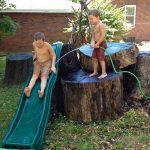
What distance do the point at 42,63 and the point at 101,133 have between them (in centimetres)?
175

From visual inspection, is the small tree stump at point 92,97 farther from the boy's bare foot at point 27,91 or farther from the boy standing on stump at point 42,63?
the boy's bare foot at point 27,91

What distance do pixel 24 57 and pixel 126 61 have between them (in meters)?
3.91

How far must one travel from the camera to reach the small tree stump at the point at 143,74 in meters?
7.04

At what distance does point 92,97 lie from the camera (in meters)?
6.41

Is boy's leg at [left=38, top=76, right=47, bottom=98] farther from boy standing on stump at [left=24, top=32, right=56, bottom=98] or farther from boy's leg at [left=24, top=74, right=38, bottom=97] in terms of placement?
boy's leg at [left=24, top=74, right=38, bottom=97]

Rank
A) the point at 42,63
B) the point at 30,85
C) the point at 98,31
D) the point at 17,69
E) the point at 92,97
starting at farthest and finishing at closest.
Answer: the point at 17,69 < the point at 42,63 < the point at 30,85 < the point at 98,31 < the point at 92,97

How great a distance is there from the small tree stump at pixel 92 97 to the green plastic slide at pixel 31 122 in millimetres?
390

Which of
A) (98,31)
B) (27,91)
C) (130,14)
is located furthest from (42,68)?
(130,14)

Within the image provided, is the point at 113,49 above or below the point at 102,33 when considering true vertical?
below

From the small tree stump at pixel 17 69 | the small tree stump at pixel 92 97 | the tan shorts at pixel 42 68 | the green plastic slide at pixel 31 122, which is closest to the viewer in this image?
the green plastic slide at pixel 31 122

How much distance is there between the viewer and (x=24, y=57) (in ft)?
32.9

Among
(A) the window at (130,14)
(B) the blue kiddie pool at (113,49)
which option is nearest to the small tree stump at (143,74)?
(B) the blue kiddie pool at (113,49)

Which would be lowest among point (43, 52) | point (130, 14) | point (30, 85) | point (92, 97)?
point (130, 14)

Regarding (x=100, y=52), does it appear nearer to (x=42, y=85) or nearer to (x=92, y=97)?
(x=92, y=97)
